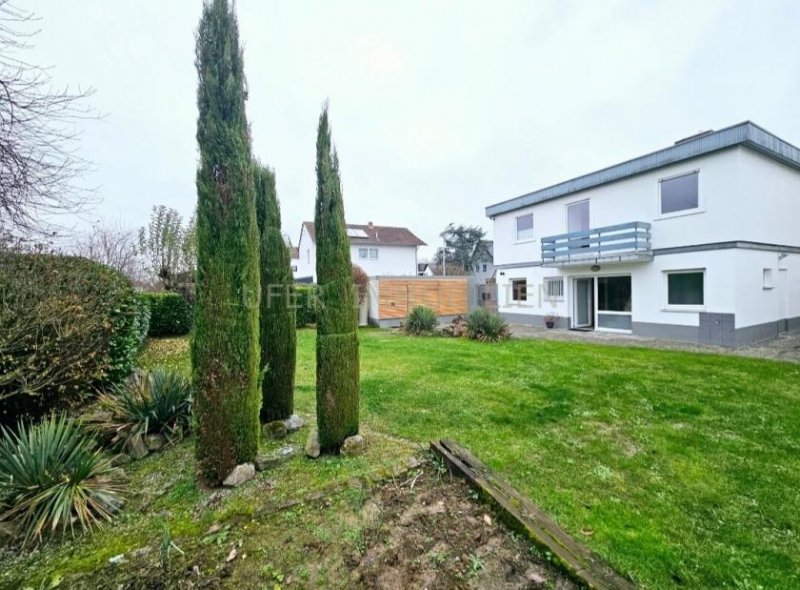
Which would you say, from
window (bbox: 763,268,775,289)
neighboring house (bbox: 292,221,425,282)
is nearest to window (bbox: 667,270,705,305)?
window (bbox: 763,268,775,289)

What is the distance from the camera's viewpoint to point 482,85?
12.3 metres

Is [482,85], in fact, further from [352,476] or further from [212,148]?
[352,476]

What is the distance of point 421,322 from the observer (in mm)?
13320

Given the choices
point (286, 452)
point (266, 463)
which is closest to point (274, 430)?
point (286, 452)

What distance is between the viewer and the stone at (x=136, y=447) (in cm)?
364

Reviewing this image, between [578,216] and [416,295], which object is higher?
[578,216]

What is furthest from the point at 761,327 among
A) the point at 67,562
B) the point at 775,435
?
the point at 67,562

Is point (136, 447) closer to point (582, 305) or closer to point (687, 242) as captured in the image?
point (687, 242)

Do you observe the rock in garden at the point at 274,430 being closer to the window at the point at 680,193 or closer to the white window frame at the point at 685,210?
the white window frame at the point at 685,210

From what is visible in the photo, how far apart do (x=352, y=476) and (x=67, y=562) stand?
1.91m

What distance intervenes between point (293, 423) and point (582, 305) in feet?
44.5

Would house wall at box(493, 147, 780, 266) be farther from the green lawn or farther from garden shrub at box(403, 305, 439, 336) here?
garden shrub at box(403, 305, 439, 336)

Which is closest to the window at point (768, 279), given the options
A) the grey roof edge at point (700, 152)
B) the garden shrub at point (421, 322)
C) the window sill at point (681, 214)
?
the window sill at point (681, 214)

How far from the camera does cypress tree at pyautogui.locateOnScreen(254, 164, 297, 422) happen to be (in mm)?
4219
